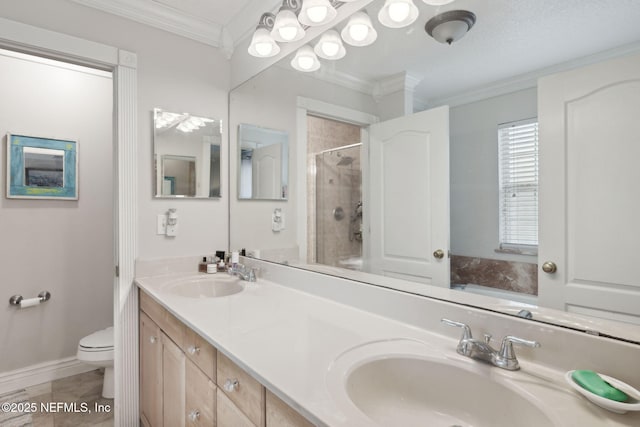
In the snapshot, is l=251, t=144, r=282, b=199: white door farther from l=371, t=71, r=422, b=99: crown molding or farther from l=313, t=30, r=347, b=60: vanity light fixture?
l=371, t=71, r=422, b=99: crown molding

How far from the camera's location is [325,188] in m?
1.65

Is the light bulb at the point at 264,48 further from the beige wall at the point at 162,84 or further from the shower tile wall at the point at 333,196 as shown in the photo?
the beige wall at the point at 162,84

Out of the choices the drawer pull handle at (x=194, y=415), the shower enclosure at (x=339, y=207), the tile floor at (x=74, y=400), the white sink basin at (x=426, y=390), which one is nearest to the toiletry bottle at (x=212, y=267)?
the shower enclosure at (x=339, y=207)

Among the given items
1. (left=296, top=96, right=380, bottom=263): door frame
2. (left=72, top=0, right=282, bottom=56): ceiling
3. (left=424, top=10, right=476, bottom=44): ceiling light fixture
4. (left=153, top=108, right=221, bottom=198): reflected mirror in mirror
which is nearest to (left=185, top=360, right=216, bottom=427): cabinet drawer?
(left=296, top=96, right=380, bottom=263): door frame

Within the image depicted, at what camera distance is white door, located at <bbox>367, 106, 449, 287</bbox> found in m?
1.11

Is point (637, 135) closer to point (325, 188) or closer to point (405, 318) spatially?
point (405, 318)

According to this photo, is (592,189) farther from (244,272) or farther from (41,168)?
(41,168)

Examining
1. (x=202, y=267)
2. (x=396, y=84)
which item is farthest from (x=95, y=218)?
(x=396, y=84)

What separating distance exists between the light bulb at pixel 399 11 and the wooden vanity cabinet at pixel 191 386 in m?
1.28

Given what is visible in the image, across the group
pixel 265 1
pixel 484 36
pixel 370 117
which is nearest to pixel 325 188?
pixel 370 117

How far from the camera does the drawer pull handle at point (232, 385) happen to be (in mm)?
918

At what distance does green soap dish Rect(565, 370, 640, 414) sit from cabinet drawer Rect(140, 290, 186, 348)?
121 cm

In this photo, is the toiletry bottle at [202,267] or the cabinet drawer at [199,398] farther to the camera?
the toiletry bottle at [202,267]

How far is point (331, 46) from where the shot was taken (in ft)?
4.96
